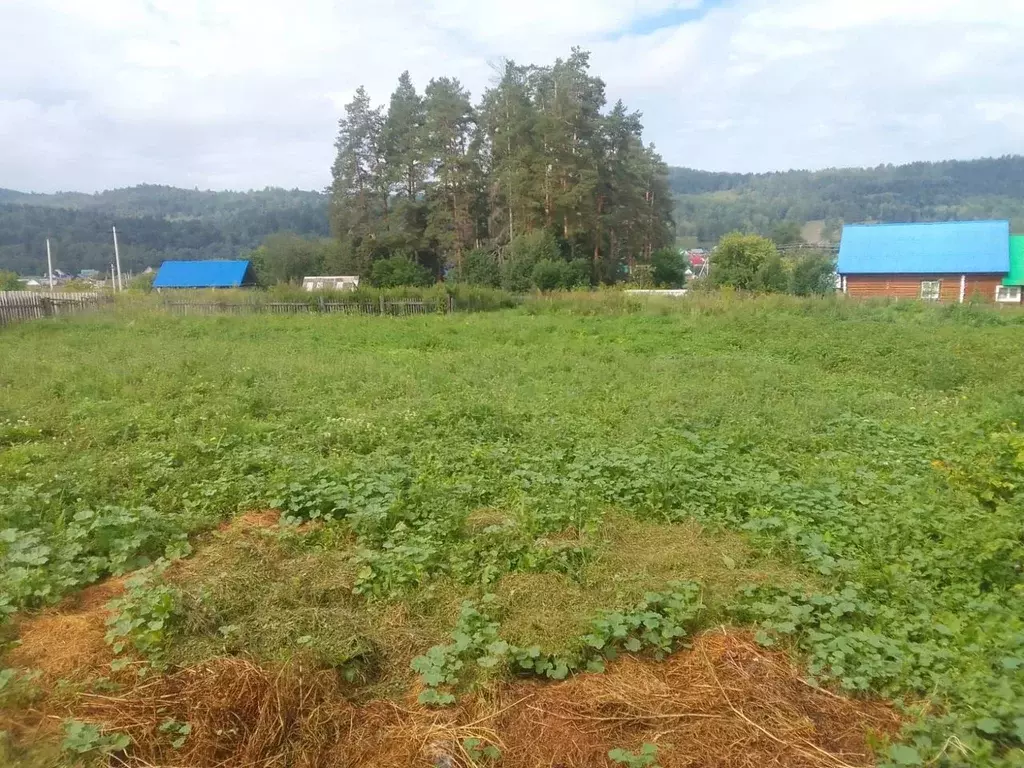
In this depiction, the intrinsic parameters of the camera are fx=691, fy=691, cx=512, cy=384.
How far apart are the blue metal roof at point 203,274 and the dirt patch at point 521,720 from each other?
141ft

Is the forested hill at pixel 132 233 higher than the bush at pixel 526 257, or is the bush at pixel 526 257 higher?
the forested hill at pixel 132 233

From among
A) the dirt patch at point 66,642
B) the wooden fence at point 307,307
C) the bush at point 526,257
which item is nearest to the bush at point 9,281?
the wooden fence at point 307,307

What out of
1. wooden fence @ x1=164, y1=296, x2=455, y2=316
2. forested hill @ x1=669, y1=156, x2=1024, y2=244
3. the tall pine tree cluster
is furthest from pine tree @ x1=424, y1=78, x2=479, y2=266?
forested hill @ x1=669, y1=156, x2=1024, y2=244

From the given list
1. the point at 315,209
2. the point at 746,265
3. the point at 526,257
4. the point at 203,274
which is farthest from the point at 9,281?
the point at 315,209

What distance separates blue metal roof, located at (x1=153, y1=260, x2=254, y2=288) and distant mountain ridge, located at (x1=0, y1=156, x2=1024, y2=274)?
1636 cm

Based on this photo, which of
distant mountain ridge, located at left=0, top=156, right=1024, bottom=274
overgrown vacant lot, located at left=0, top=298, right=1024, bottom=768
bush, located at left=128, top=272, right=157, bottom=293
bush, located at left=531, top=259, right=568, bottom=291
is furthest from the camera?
distant mountain ridge, located at left=0, top=156, right=1024, bottom=274

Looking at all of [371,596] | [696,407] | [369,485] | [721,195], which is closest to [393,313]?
[696,407]

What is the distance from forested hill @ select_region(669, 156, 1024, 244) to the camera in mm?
91500

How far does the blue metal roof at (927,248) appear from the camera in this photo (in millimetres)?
30109

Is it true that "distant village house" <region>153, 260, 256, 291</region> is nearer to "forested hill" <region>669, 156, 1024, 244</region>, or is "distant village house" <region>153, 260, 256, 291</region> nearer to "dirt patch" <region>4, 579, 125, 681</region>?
"dirt patch" <region>4, 579, 125, 681</region>

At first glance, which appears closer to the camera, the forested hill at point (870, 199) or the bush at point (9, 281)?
the bush at point (9, 281)

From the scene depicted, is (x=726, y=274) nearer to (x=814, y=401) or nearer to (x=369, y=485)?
(x=814, y=401)

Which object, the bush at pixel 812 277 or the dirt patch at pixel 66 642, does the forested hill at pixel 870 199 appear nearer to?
the bush at pixel 812 277

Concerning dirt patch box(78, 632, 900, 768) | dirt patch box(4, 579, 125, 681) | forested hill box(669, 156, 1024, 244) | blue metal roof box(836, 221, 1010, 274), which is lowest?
dirt patch box(78, 632, 900, 768)
